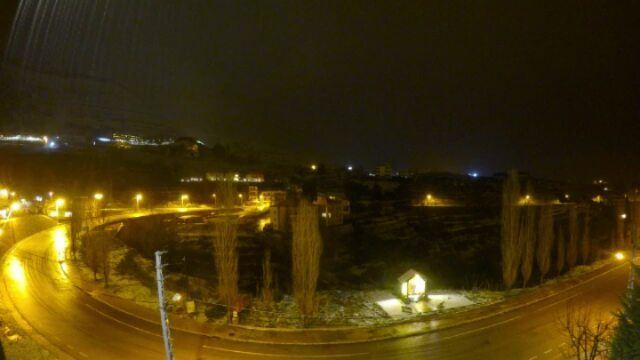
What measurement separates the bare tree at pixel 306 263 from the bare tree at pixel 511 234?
454 inches

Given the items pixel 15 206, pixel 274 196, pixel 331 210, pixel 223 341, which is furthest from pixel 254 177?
pixel 223 341

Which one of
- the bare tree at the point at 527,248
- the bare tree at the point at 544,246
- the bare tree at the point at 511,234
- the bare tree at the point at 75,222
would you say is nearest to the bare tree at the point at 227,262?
the bare tree at the point at 75,222

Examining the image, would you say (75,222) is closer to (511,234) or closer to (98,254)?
(98,254)

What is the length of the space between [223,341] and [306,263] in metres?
4.90

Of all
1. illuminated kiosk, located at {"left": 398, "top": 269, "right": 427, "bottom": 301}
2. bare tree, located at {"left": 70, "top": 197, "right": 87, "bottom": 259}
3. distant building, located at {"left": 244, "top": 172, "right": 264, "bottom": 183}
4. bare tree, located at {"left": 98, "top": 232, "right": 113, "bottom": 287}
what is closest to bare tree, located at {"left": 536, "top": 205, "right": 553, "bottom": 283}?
illuminated kiosk, located at {"left": 398, "top": 269, "right": 427, "bottom": 301}

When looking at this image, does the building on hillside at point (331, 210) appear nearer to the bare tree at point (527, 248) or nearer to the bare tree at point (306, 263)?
the bare tree at point (527, 248)

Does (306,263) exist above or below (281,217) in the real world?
below

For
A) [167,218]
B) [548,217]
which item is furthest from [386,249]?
[167,218]

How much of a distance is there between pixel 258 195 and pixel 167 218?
812 inches

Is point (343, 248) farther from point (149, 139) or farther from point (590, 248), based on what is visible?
point (149, 139)

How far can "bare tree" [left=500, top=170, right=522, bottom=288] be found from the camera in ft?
70.6

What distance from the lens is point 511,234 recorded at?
22219 millimetres

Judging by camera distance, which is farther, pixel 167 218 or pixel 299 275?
pixel 167 218

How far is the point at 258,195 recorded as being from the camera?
56500 mm
